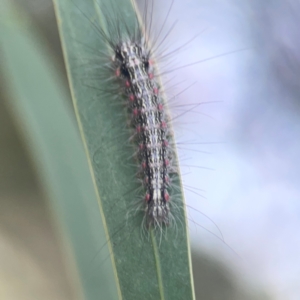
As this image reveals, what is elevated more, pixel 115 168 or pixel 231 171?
pixel 231 171

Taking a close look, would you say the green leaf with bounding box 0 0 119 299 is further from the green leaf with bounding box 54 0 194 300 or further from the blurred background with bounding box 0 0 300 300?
the blurred background with bounding box 0 0 300 300

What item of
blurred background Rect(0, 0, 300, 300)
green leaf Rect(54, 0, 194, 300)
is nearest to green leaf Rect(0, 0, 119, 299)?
green leaf Rect(54, 0, 194, 300)

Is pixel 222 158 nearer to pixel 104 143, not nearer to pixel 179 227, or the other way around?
pixel 179 227

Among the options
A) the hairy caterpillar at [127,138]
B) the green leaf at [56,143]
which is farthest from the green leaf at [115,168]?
the green leaf at [56,143]

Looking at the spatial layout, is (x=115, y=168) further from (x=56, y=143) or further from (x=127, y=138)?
(x=56, y=143)

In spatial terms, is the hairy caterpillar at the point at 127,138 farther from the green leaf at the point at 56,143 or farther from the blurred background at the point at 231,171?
the blurred background at the point at 231,171

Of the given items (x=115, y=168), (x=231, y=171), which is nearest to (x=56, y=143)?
(x=115, y=168)
